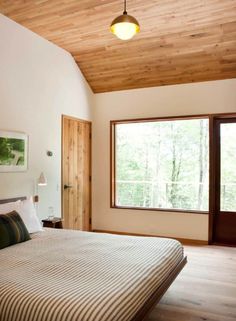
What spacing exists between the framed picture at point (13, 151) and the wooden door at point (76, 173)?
92 cm

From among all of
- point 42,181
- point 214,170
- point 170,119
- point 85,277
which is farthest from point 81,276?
point 170,119

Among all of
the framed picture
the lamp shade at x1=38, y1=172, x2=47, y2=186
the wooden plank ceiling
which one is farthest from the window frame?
the framed picture

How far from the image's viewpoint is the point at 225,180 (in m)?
5.11

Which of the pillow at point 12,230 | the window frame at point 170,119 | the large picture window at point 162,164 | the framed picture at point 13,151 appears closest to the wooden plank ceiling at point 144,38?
the window frame at point 170,119

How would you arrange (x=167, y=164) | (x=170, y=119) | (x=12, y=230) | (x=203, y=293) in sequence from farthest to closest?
(x=167, y=164) → (x=170, y=119) → (x=203, y=293) → (x=12, y=230)

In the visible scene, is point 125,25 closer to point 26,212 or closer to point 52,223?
point 26,212

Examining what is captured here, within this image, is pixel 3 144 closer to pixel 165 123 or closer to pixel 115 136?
pixel 115 136

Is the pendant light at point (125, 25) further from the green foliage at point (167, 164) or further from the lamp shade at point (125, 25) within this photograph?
the green foliage at point (167, 164)

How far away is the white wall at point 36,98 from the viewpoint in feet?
13.1

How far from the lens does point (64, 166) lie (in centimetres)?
512

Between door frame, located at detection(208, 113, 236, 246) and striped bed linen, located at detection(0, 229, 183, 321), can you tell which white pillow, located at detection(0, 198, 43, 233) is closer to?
striped bed linen, located at detection(0, 229, 183, 321)

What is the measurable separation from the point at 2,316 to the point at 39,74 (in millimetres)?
3519

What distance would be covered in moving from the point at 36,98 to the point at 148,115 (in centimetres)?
206

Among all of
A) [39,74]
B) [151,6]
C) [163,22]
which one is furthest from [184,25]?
[39,74]
